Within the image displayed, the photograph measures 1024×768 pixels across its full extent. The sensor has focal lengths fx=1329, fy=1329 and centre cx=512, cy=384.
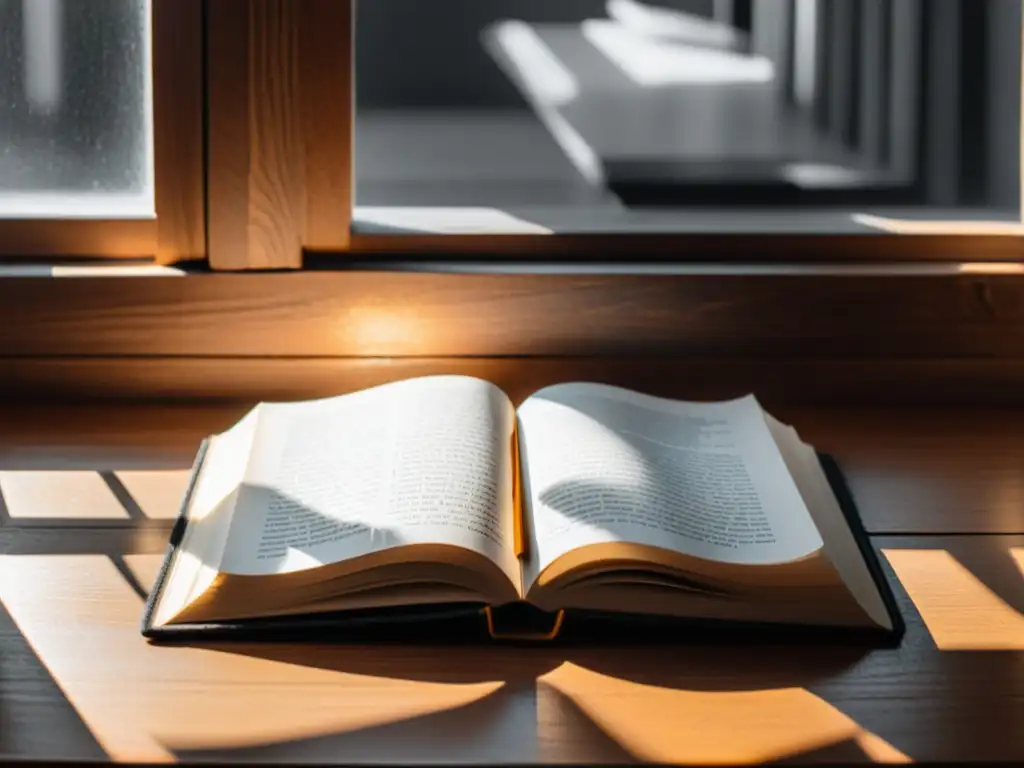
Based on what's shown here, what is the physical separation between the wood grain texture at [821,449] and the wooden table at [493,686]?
26 millimetres

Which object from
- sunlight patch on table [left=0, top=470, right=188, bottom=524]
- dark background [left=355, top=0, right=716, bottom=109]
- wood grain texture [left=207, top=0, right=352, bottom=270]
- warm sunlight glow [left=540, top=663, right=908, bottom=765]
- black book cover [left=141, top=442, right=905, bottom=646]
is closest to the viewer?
warm sunlight glow [left=540, top=663, right=908, bottom=765]

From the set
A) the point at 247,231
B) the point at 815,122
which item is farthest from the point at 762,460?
the point at 815,122

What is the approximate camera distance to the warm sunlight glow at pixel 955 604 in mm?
680

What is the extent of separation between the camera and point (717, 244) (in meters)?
1.17

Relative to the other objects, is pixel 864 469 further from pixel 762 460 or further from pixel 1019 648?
pixel 1019 648

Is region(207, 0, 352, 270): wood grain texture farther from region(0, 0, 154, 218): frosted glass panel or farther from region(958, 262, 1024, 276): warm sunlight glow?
region(958, 262, 1024, 276): warm sunlight glow

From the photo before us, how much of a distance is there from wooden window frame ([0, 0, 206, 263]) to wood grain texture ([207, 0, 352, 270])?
0.02 metres

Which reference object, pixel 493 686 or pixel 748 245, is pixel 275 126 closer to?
pixel 748 245

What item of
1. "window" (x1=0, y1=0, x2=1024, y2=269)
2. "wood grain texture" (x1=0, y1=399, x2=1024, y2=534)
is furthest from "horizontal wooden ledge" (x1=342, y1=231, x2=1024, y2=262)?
"wood grain texture" (x1=0, y1=399, x2=1024, y2=534)

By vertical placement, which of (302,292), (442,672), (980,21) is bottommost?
(442,672)

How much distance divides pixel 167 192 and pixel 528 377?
0.34 meters

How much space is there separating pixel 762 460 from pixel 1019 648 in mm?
223

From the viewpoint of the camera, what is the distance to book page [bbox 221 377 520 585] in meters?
0.69

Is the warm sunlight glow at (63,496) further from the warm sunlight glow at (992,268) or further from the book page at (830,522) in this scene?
the warm sunlight glow at (992,268)
